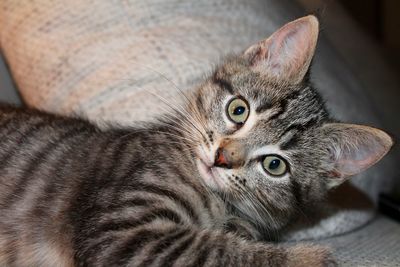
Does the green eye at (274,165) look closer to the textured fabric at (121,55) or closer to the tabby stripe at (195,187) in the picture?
the tabby stripe at (195,187)

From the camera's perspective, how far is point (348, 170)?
4.61ft

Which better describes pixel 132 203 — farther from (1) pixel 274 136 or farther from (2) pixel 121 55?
(2) pixel 121 55

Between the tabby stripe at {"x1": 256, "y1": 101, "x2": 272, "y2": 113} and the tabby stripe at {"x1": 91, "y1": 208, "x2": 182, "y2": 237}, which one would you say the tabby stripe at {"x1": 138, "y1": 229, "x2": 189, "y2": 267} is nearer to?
the tabby stripe at {"x1": 91, "y1": 208, "x2": 182, "y2": 237}

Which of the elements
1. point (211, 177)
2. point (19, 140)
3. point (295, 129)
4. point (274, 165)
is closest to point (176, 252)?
point (211, 177)

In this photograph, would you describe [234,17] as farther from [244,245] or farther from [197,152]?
[244,245]

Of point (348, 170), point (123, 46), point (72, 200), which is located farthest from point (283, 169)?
point (123, 46)

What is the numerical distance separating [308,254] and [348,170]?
1.01ft

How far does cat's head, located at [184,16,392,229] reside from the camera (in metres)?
1.27

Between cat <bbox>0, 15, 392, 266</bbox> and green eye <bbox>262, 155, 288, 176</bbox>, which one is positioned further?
green eye <bbox>262, 155, 288, 176</bbox>

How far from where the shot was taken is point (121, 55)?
1.59 metres

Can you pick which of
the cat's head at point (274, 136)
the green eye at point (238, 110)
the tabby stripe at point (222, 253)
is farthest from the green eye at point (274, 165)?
the tabby stripe at point (222, 253)

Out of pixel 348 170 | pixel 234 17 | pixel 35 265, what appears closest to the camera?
pixel 35 265

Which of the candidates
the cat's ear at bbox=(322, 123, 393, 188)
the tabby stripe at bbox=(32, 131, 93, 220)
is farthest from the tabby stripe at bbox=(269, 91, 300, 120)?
the tabby stripe at bbox=(32, 131, 93, 220)

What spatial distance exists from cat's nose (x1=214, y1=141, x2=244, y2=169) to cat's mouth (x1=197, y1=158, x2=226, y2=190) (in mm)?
18
